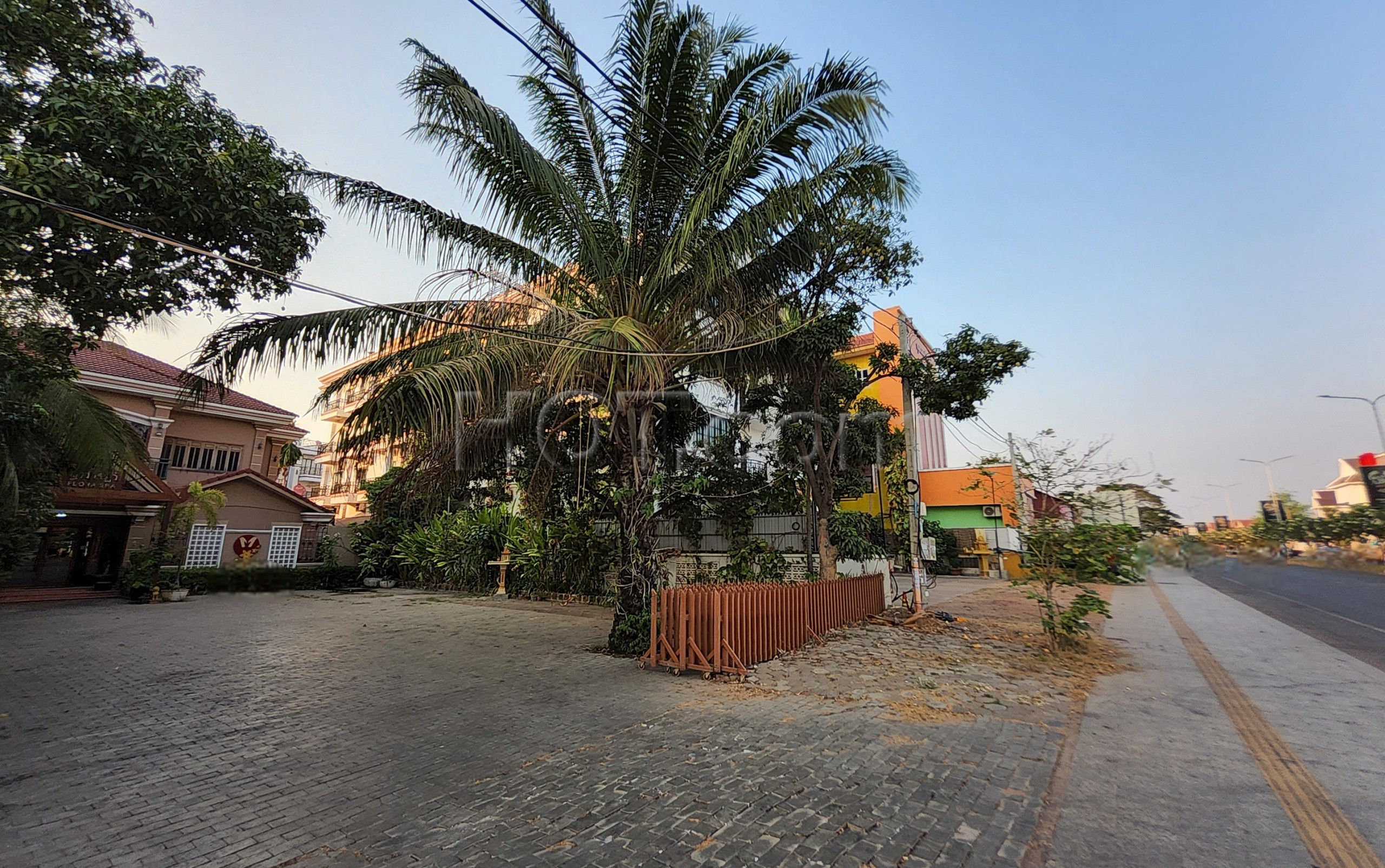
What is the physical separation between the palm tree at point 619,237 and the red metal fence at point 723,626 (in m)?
1.00

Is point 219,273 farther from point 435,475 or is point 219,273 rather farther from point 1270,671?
point 1270,671

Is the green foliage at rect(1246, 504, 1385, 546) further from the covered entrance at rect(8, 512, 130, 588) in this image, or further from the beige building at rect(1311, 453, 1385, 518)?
the covered entrance at rect(8, 512, 130, 588)

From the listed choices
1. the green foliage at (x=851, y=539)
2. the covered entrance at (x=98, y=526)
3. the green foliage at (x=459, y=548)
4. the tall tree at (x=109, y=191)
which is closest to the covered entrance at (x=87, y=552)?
the covered entrance at (x=98, y=526)

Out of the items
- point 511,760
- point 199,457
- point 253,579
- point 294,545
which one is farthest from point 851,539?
point 199,457

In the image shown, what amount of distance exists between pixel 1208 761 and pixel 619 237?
27.6 feet

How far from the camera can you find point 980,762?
14.1 feet

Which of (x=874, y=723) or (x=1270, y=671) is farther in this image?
(x=1270, y=671)

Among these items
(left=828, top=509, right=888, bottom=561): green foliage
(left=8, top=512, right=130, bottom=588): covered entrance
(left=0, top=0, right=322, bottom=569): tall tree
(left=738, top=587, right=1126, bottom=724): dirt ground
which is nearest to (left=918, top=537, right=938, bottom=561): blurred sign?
(left=738, top=587, right=1126, bottom=724): dirt ground

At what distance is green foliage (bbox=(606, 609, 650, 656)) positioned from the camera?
8.20m

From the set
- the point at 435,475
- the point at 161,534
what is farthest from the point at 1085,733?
the point at 161,534

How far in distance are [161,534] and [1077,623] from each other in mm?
23964

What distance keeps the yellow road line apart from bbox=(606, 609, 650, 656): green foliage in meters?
6.47

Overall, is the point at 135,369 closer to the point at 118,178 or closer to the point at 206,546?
the point at 206,546

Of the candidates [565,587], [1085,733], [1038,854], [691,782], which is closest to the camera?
[1038,854]
